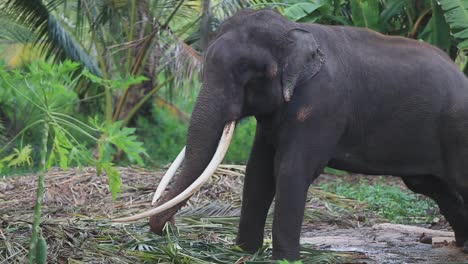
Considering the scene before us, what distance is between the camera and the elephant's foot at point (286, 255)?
22.0 feet

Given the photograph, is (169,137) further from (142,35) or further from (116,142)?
(116,142)

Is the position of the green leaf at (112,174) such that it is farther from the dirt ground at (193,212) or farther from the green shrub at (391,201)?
the green shrub at (391,201)

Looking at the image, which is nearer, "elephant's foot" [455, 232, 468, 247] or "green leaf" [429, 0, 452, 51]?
"elephant's foot" [455, 232, 468, 247]

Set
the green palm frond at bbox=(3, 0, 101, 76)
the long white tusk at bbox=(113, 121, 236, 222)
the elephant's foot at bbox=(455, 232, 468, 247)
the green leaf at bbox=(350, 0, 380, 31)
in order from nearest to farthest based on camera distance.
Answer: the long white tusk at bbox=(113, 121, 236, 222) < the elephant's foot at bbox=(455, 232, 468, 247) < the green leaf at bbox=(350, 0, 380, 31) < the green palm frond at bbox=(3, 0, 101, 76)

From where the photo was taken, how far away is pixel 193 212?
29.8ft

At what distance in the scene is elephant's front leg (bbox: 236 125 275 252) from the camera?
23.9 ft

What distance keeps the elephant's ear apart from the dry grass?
125 centimetres

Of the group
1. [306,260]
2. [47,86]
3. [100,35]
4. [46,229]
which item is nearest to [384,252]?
[306,260]

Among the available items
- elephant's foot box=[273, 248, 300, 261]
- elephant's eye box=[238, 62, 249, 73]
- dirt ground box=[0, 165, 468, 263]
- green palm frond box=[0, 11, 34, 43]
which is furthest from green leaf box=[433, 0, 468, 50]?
green palm frond box=[0, 11, 34, 43]

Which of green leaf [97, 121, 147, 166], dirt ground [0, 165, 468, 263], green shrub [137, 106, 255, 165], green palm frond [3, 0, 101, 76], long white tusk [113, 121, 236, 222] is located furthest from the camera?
green shrub [137, 106, 255, 165]

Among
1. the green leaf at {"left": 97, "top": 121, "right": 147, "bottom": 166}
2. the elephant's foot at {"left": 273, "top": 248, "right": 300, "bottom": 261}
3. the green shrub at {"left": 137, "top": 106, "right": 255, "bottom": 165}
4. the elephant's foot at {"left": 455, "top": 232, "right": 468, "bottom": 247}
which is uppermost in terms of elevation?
the green leaf at {"left": 97, "top": 121, "right": 147, "bottom": 166}

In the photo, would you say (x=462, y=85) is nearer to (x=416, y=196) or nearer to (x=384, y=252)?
(x=384, y=252)

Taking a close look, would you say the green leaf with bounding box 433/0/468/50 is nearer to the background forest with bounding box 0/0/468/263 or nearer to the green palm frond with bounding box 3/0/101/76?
the background forest with bounding box 0/0/468/263

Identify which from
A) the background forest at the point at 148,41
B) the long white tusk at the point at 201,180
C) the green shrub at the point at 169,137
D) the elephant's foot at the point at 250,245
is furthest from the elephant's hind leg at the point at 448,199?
the green shrub at the point at 169,137
